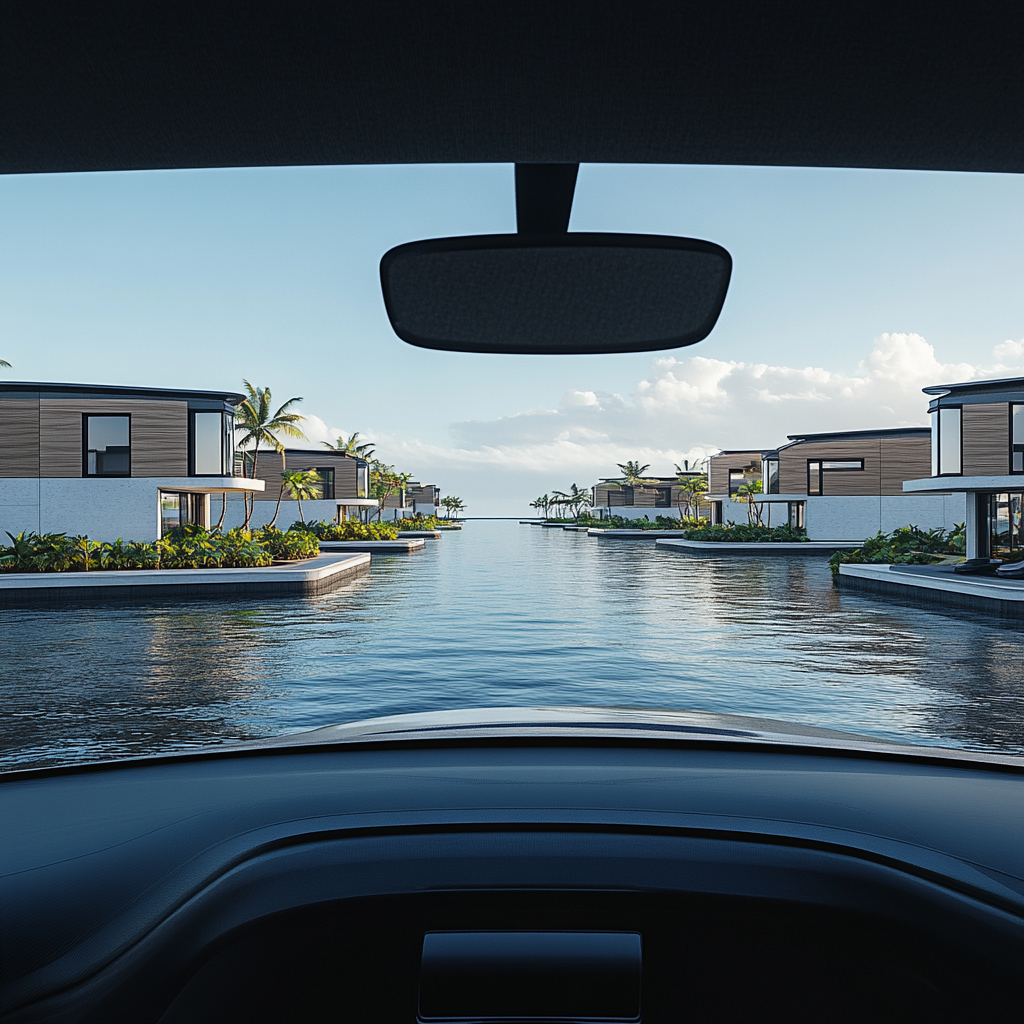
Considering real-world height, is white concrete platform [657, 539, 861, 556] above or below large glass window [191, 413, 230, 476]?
below

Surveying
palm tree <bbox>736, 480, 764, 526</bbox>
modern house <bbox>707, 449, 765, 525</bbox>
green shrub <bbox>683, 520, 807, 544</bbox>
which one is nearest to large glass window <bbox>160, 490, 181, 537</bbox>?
green shrub <bbox>683, 520, 807, 544</bbox>

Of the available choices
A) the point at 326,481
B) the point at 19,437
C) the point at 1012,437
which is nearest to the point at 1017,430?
the point at 1012,437

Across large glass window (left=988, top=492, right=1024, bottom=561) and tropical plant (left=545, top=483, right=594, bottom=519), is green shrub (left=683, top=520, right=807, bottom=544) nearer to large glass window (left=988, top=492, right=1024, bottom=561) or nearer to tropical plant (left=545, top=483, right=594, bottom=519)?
large glass window (left=988, top=492, right=1024, bottom=561)

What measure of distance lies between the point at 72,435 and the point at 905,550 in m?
26.2

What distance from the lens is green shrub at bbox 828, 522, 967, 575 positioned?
23672mm

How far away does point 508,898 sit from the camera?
54.7 inches

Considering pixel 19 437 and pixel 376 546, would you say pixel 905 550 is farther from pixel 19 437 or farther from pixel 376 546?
pixel 19 437

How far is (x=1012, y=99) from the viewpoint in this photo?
1.60 meters

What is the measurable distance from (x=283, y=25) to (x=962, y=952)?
6.22ft

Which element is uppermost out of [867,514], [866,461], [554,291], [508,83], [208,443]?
[866,461]

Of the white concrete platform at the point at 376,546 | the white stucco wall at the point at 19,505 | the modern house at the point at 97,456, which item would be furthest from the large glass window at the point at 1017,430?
the white stucco wall at the point at 19,505

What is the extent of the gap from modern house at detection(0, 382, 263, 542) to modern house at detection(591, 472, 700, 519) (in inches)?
2547

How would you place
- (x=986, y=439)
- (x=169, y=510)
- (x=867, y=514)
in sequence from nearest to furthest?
(x=986, y=439) < (x=169, y=510) < (x=867, y=514)

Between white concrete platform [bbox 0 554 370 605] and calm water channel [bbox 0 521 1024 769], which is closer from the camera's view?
calm water channel [bbox 0 521 1024 769]
